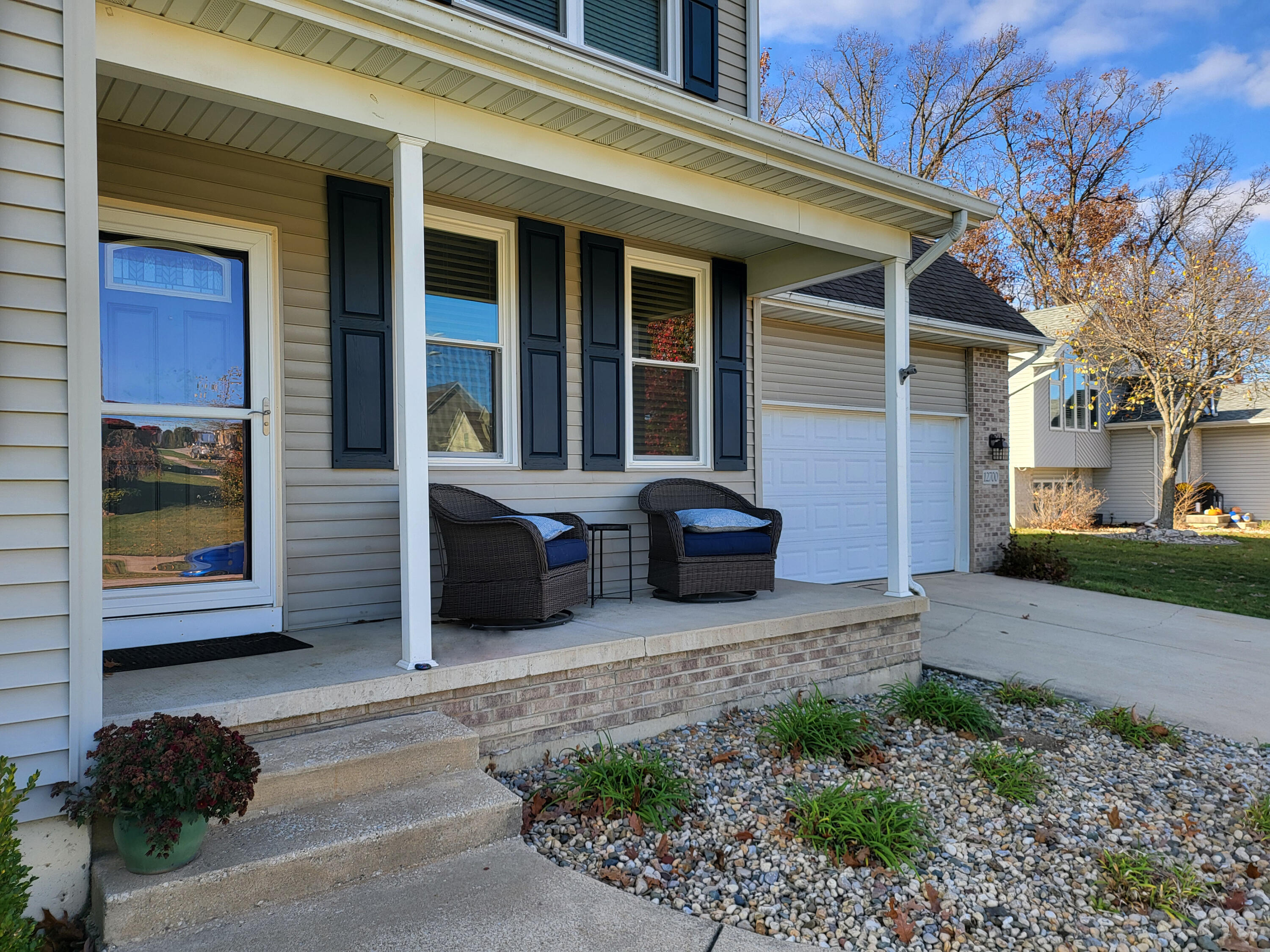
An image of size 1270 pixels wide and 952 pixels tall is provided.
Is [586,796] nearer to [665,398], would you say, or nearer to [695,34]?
[665,398]

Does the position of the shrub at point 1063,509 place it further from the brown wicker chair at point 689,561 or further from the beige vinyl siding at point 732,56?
the brown wicker chair at point 689,561

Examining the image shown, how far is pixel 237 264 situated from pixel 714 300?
3.32 meters

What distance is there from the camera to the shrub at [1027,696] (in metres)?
4.64

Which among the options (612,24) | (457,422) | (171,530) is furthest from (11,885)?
(612,24)

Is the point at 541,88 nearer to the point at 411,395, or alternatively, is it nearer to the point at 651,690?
the point at 411,395

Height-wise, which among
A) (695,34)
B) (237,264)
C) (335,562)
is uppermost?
(695,34)

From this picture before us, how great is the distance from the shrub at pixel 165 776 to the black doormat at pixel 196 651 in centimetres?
110

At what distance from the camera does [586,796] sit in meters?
3.14

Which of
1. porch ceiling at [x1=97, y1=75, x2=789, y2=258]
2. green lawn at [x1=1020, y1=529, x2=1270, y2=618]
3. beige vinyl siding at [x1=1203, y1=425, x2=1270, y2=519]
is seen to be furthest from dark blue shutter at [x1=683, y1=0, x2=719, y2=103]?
beige vinyl siding at [x1=1203, y1=425, x2=1270, y2=519]

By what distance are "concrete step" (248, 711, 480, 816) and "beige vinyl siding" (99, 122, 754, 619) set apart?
1.50 meters

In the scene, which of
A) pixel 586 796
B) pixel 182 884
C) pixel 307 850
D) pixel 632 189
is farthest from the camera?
pixel 632 189

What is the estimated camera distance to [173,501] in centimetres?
397

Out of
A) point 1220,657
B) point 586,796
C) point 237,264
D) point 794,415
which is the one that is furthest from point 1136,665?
point 237,264

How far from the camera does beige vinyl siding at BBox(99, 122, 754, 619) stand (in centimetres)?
395
